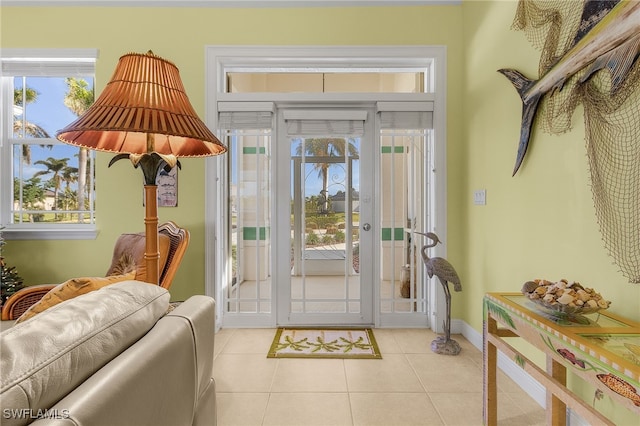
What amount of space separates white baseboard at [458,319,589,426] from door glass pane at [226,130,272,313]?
183 centimetres

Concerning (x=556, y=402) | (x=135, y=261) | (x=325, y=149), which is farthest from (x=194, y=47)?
(x=556, y=402)

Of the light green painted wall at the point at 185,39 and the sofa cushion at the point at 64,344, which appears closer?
the sofa cushion at the point at 64,344

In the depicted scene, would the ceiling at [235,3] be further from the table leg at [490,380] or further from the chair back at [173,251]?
the table leg at [490,380]

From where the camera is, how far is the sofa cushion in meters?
0.54

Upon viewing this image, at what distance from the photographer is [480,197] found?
2533mm

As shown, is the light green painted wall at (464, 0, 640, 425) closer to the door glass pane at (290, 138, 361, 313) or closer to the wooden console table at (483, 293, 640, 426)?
the wooden console table at (483, 293, 640, 426)

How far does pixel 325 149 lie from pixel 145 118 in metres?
1.99

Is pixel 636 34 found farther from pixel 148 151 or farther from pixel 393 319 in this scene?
pixel 393 319

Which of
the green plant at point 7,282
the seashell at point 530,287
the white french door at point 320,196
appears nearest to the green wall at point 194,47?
the white french door at point 320,196

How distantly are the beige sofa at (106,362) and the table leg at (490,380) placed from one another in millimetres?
1354

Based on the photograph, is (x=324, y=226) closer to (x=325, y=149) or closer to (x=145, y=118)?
(x=325, y=149)

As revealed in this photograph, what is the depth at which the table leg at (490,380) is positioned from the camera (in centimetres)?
158

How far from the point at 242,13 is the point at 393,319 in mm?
3185

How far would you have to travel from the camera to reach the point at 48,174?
312 centimetres
